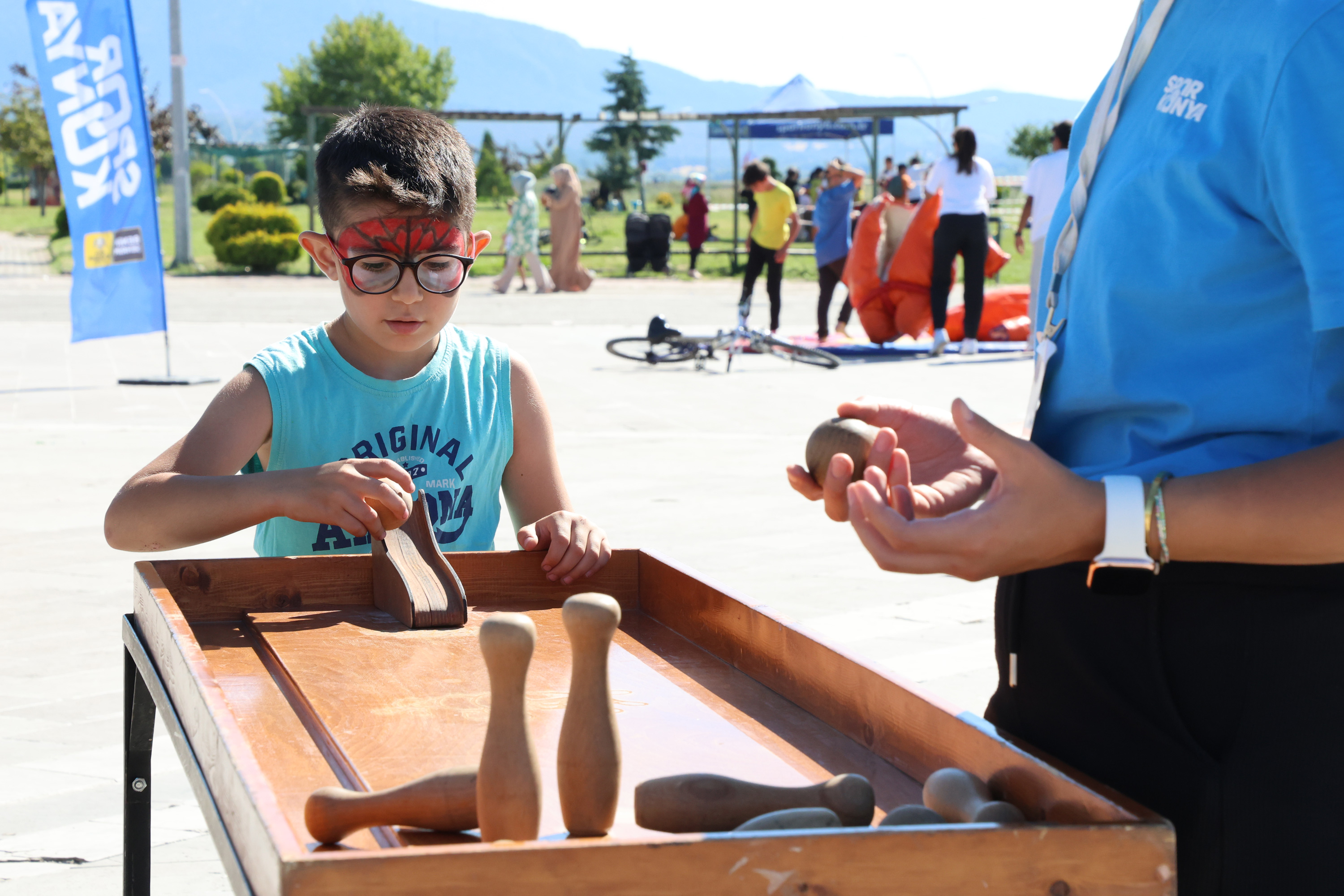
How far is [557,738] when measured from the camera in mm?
1557

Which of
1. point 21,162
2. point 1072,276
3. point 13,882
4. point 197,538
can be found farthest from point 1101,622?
point 21,162

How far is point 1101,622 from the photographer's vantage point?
1.41m

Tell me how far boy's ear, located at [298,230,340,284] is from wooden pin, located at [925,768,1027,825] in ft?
5.52

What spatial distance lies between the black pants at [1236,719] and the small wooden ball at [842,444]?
0.30 m

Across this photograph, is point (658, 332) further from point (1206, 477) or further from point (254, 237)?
point (254, 237)

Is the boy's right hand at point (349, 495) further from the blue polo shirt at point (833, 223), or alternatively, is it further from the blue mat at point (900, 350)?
the blue polo shirt at point (833, 223)

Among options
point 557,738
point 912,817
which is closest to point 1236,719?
point 912,817

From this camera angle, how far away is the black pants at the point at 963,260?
42.3 ft

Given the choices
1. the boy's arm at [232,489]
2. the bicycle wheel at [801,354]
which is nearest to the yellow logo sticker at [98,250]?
the bicycle wheel at [801,354]

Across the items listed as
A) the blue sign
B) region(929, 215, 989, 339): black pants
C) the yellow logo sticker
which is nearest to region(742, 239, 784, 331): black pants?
region(929, 215, 989, 339): black pants

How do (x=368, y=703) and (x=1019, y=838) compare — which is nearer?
(x=1019, y=838)

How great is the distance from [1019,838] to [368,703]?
86 centimetres

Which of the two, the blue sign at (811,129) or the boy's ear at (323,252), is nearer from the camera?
the boy's ear at (323,252)

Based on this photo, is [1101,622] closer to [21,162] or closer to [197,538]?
[197,538]
